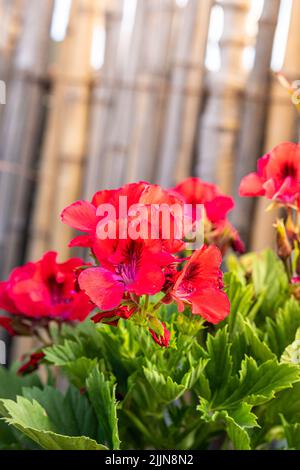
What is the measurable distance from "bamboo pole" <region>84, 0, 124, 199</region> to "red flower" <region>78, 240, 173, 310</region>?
2.91 ft

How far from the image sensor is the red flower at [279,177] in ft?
1.37

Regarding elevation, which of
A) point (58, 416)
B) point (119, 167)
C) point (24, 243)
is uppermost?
point (119, 167)

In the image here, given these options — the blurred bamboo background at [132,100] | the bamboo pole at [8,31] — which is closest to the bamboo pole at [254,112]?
the blurred bamboo background at [132,100]

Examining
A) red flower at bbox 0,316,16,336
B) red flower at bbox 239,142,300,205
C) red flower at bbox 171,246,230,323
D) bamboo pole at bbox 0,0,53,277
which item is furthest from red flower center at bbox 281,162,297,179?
bamboo pole at bbox 0,0,53,277

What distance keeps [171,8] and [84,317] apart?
831 millimetres

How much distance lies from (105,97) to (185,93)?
15cm

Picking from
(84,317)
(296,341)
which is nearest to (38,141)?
(84,317)

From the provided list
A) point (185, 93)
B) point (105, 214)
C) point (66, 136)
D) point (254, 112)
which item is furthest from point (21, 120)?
point (105, 214)

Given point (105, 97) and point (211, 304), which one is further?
point (105, 97)

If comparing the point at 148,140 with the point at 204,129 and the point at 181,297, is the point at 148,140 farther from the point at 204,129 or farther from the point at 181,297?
the point at 181,297

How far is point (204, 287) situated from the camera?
352mm

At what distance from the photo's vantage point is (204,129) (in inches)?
44.9

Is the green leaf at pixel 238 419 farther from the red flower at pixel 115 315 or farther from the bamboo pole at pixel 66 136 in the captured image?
the bamboo pole at pixel 66 136

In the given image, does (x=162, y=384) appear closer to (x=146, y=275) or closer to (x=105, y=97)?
(x=146, y=275)
